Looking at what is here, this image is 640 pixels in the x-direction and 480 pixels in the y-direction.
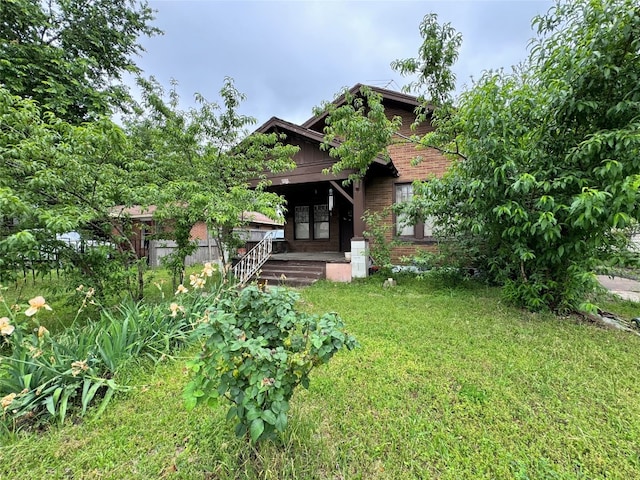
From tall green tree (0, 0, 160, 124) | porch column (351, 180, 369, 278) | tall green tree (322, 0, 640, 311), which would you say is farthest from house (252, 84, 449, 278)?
tall green tree (0, 0, 160, 124)

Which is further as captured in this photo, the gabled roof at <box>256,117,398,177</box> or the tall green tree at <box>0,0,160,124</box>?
the tall green tree at <box>0,0,160,124</box>

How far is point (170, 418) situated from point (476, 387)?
2.69 meters

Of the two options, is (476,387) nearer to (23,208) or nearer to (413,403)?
(413,403)

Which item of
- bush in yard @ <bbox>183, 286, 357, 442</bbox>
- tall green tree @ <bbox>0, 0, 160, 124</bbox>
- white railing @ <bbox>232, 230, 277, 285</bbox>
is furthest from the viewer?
tall green tree @ <bbox>0, 0, 160, 124</bbox>

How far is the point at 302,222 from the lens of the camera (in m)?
11.2

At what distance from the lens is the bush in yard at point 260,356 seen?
135 cm

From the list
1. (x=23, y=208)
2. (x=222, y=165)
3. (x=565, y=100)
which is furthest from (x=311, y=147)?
(x=23, y=208)

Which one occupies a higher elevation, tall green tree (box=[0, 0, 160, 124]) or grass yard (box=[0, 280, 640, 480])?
tall green tree (box=[0, 0, 160, 124])

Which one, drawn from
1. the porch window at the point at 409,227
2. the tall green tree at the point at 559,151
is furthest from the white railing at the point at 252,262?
the tall green tree at the point at 559,151

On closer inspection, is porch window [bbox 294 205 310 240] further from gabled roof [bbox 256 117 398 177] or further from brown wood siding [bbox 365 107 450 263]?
gabled roof [bbox 256 117 398 177]

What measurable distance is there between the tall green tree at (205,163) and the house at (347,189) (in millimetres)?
1769

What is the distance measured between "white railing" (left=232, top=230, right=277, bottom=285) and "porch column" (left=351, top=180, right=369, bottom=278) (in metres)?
2.90

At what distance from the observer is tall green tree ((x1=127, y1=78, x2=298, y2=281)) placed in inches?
182

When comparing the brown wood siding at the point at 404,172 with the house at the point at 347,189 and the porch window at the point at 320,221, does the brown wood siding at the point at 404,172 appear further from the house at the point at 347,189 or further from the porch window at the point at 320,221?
the porch window at the point at 320,221
